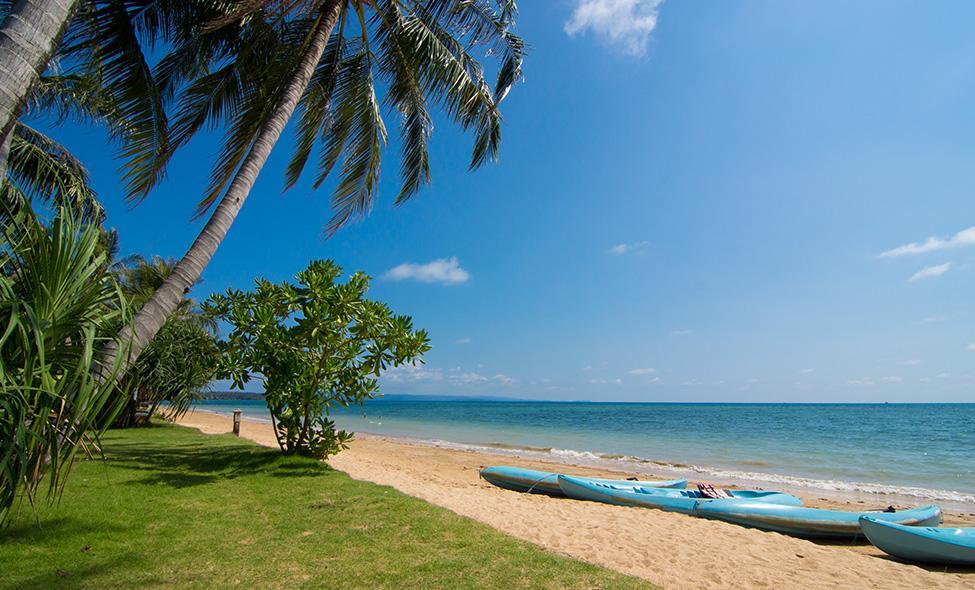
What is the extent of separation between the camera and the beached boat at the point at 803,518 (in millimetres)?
6871

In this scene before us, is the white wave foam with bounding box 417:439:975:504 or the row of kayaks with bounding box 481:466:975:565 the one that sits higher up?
the row of kayaks with bounding box 481:466:975:565

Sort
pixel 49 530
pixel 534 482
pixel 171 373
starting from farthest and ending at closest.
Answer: pixel 171 373, pixel 534 482, pixel 49 530

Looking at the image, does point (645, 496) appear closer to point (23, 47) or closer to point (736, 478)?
point (736, 478)

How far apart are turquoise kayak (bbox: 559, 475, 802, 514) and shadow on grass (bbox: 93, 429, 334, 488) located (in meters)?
4.21

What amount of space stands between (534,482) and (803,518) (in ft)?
14.0

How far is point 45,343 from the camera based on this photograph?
2.64 meters

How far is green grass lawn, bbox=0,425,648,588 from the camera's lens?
3.67 metres

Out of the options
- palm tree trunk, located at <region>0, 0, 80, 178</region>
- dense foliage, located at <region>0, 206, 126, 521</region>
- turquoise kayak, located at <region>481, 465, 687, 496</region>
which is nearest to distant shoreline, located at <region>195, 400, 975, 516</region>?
turquoise kayak, located at <region>481, 465, 687, 496</region>

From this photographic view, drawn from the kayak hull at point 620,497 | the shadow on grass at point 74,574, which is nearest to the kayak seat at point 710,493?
the kayak hull at point 620,497

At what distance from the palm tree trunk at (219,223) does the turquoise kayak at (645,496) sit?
6.97 meters

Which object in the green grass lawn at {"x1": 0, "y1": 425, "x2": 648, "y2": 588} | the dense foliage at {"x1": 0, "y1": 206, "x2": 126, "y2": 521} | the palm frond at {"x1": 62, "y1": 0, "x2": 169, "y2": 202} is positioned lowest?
Answer: the green grass lawn at {"x1": 0, "y1": 425, "x2": 648, "y2": 588}

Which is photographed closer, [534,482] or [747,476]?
[534,482]

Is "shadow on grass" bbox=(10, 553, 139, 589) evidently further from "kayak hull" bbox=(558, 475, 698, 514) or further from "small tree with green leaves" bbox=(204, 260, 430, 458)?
"kayak hull" bbox=(558, 475, 698, 514)

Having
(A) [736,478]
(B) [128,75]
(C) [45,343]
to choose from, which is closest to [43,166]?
(B) [128,75]
